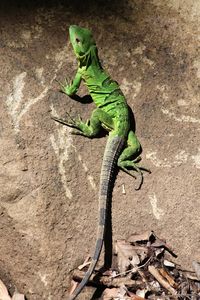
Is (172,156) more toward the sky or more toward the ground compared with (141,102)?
more toward the ground

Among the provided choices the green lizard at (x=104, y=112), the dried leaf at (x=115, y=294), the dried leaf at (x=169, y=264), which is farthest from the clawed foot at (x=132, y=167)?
the dried leaf at (x=115, y=294)

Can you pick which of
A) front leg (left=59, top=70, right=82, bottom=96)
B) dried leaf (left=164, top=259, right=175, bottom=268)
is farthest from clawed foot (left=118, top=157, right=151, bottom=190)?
front leg (left=59, top=70, right=82, bottom=96)

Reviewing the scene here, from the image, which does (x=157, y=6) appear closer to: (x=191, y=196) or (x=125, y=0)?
(x=125, y=0)

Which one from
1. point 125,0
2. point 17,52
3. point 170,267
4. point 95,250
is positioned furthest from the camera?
point 125,0

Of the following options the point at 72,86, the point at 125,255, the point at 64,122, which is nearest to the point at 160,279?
the point at 125,255

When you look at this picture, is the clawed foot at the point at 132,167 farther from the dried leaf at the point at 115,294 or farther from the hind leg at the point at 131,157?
the dried leaf at the point at 115,294

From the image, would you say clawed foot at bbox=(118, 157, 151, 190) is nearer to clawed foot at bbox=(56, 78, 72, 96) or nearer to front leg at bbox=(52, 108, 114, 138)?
front leg at bbox=(52, 108, 114, 138)

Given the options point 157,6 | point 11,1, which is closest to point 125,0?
point 157,6
